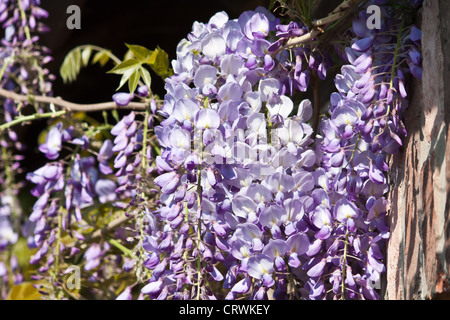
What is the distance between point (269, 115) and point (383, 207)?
29cm

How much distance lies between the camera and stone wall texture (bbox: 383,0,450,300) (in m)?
0.99

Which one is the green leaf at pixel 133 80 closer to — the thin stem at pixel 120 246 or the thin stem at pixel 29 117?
the thin stem at pixel 29 117

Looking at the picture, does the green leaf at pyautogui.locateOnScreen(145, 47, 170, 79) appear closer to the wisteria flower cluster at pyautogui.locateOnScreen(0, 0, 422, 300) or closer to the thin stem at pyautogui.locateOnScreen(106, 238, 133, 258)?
the wisteria flower cluster at pyautogui.locateOnScreen(0, 0, 422, 300)

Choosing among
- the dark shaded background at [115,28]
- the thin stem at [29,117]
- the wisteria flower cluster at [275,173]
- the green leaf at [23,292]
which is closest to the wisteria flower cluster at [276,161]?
the wisteria flower cluster at [275,173]

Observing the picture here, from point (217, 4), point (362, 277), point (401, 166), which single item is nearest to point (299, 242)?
point (362, 277)

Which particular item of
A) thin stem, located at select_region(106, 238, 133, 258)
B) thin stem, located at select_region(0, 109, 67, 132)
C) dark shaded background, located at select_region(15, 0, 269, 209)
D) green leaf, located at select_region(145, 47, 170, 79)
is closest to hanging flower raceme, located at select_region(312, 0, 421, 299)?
green leaf, located at select_region(145, 47, 170, 79)

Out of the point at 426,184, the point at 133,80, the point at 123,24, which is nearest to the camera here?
the point at 426,184

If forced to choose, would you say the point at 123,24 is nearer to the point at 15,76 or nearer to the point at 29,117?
the point at 15,76

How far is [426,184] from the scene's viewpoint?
1.06 metres

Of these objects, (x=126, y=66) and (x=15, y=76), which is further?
(x=15, y=76)

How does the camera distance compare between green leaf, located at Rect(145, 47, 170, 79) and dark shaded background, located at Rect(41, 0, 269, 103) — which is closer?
green leaf, located at Rect(145, 47, 170, 79)

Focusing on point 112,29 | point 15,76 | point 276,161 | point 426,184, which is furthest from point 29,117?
point 426,184
